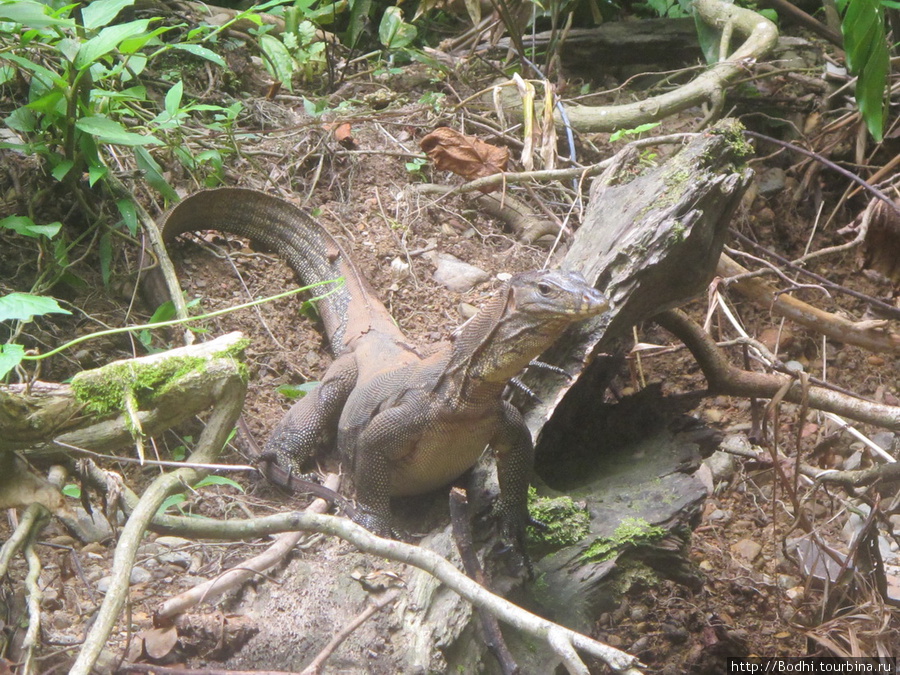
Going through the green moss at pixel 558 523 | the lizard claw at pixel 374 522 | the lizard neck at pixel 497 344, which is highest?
the lizard neck at pixel 497 344

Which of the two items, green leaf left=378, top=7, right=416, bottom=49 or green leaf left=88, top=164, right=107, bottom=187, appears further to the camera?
green leaf left=378, top=7, right=416, bottom=49

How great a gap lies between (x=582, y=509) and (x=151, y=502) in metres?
1.79

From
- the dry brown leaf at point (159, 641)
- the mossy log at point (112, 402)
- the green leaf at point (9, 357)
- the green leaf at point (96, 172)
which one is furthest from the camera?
the green leaf at point (96, 172)

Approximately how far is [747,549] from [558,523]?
4.56 ft

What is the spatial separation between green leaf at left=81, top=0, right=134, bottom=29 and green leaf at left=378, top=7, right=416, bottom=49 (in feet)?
12.9

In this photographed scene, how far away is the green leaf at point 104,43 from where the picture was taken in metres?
3.63

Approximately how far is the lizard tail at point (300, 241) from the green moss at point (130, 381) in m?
2.00

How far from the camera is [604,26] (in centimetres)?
757

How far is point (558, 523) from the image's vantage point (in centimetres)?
347

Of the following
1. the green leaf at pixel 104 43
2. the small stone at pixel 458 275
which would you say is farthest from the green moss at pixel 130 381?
the small stone at pixel 458 275

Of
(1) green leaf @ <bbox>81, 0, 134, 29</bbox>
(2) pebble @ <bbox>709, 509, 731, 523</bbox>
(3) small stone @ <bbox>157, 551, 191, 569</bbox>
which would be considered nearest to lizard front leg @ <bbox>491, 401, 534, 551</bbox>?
(3) small stone @ <bbox>157, 551, 191, 569</bbox>

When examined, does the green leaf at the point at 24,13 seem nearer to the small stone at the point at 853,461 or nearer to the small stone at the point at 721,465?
the small stone at the point at 721,465

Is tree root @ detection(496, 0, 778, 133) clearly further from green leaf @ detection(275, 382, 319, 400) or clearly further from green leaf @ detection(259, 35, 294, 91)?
green leaf @ detection(275, 382, 319, 400)

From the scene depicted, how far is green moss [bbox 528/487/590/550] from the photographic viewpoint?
3.44 m
